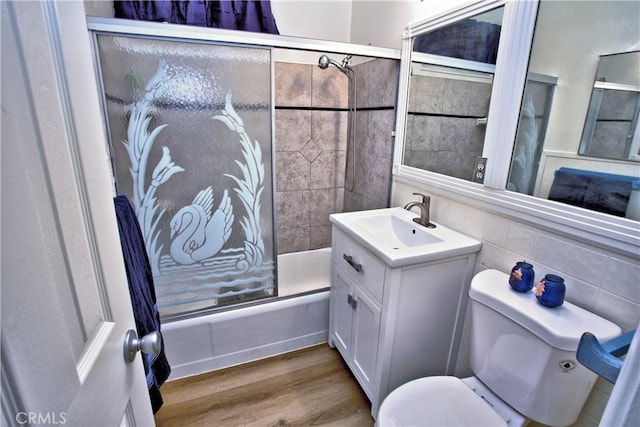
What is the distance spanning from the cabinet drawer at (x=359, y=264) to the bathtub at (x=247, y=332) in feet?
1.32

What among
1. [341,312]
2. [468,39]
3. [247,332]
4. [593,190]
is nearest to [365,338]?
[341,312]

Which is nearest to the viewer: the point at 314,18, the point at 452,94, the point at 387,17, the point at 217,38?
the point at 217,38

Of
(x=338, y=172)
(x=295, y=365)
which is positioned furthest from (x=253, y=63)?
(x=295, y=365)

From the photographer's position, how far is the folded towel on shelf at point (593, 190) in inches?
40.3

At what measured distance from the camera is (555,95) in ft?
3.91

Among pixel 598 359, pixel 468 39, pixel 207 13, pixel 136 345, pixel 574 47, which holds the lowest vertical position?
pixel 136 345

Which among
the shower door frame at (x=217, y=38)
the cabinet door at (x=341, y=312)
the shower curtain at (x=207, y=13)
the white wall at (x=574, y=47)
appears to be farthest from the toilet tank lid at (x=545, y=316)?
the shower curtain at (x=207, y=13)

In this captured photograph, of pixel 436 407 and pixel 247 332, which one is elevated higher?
pixel 436 407

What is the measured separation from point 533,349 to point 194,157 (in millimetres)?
1591

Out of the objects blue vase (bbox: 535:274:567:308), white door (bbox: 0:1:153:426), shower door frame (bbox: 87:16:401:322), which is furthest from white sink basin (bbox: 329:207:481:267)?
white door (bbox: 0:1:153:426)

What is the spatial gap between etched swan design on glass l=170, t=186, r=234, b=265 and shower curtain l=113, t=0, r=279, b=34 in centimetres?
104

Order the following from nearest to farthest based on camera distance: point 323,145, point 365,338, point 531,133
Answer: point 531,133 → point 365,338 → point 323,145

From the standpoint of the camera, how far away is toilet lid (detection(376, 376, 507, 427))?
1.08 meters

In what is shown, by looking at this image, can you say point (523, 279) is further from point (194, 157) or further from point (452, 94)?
point (194, 157)
